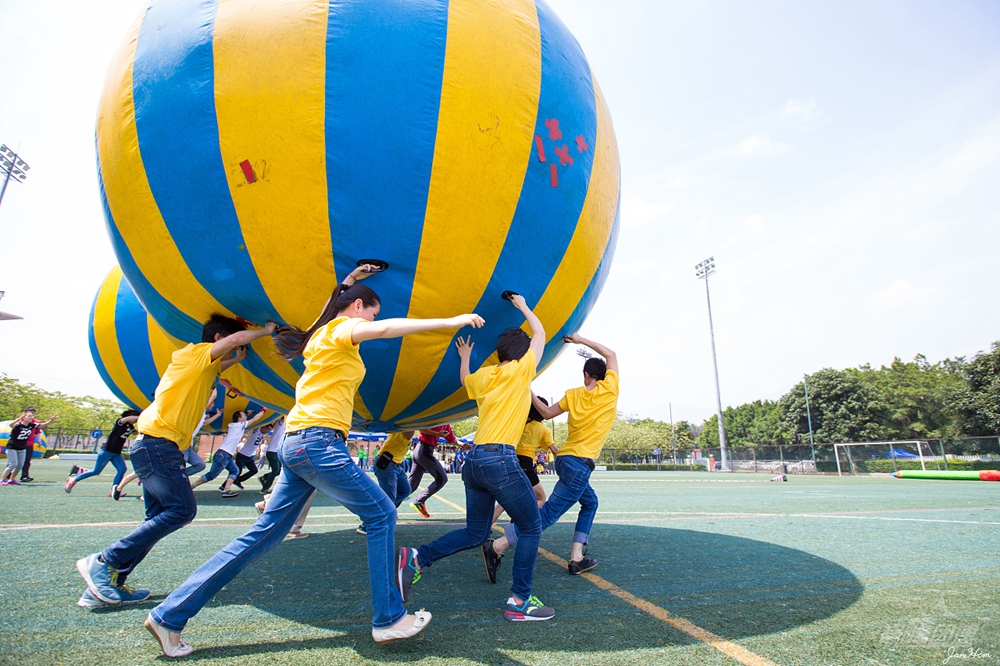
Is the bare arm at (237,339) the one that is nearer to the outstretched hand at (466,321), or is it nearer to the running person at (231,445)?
the outstretched hand at (466,321)

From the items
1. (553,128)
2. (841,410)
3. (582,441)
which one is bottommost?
(582,441)

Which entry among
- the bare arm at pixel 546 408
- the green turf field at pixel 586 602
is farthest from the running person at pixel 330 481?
the bare arm at pixel 546 408

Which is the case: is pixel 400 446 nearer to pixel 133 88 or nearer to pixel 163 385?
pixel 163 385

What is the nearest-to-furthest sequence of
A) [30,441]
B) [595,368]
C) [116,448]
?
[595,368] < [116,448] < [30,441]

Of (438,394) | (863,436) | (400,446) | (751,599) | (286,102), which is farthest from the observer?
(863,436)

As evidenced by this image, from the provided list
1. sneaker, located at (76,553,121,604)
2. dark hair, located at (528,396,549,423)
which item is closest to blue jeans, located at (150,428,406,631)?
sneaker, located at (76,553,121,604)

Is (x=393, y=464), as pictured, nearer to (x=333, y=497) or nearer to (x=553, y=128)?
(x=333, y=497)

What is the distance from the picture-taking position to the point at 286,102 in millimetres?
2480

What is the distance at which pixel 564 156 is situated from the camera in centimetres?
286

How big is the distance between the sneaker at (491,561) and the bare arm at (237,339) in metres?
1.95

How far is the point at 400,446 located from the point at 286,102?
3571mm

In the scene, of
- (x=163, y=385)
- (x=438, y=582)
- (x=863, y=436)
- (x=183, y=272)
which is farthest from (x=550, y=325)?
(x=863, y=436)

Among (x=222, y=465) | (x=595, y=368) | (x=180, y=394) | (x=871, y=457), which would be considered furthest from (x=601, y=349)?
(x=871, y=457)

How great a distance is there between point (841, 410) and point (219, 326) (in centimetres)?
5701
